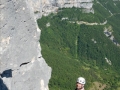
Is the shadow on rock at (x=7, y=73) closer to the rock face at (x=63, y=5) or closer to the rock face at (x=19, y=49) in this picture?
the rock face at (x=19, y=49)

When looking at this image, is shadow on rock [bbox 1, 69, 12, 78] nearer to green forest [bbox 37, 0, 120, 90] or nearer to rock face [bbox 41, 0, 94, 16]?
green forest [bbox 37, 0, 120, 90]

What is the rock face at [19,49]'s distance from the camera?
1800 centimetres

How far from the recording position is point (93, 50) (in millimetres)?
145625

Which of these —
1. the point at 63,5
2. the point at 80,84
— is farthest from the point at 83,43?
the point at 80,84

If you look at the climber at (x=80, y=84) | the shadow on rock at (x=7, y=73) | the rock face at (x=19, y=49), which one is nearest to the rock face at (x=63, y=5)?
the rock face at (x=19, y=49)

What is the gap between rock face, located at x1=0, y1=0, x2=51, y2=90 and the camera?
18.0m

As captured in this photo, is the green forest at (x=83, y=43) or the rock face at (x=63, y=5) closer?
the green forest at (x=83, y=43)

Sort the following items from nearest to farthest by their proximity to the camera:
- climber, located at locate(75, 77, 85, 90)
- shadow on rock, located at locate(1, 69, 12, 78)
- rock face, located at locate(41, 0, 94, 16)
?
climber, located at locate(75, 77, 85, 90), shadow on rock, located at locate(1, 69, 12, 78), rock face, located at locate(41, 0, 94, 16)

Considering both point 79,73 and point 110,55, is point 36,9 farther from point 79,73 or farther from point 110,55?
point 79,73

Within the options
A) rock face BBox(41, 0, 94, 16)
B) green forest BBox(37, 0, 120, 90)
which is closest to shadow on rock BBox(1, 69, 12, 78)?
green forest BBox(37, 0, 120, 90)

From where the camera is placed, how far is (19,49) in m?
19.6

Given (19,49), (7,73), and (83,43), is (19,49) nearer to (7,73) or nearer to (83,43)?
(7,73)

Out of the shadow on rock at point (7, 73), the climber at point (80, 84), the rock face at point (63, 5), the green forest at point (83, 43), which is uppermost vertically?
the climber at point (80, 84)

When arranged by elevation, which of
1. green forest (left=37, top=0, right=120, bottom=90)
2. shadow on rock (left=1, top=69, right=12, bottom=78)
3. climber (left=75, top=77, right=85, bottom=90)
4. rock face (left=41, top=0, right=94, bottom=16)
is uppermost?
climber (left=75, top=77, right=85, bottom=90)
